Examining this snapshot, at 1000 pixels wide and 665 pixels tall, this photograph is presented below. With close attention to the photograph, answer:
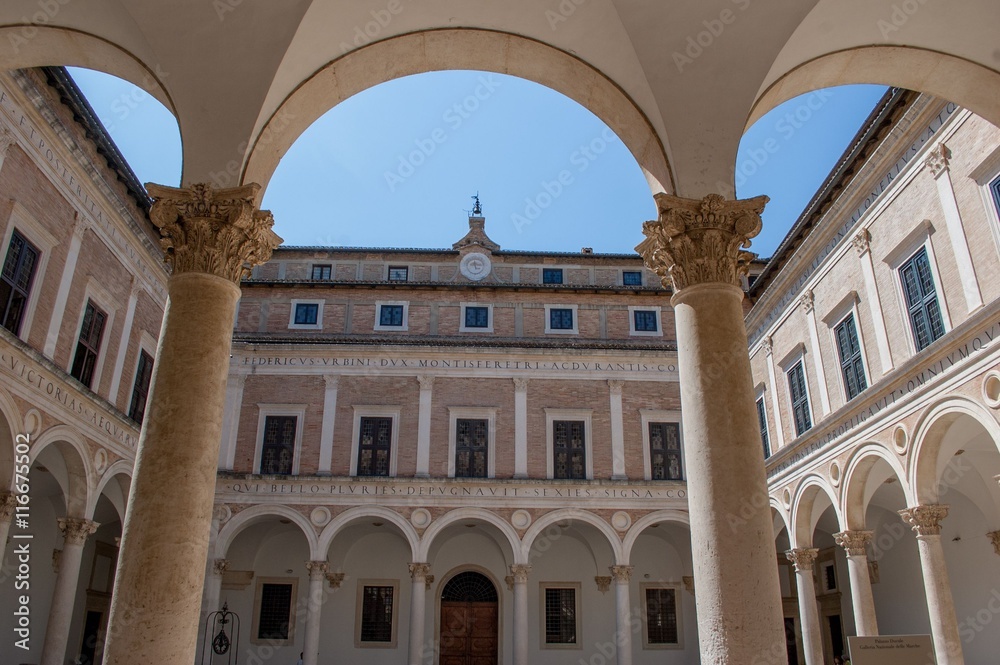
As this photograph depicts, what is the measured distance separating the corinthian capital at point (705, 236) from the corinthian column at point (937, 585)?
9293 mm

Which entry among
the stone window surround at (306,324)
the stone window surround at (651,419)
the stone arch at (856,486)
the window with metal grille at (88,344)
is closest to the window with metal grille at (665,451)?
the stone window surround at (651,419)

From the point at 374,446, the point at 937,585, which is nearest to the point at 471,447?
the point at 374,446

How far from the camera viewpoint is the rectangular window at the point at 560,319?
26.7m

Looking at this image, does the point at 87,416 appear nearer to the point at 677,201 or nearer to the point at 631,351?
the point at 677,201

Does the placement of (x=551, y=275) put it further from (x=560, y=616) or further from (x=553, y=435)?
(x=560, y=616)

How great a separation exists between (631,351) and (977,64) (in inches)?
706

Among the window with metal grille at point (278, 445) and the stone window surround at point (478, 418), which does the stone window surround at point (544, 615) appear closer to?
the stone window surround at point (478, 418)

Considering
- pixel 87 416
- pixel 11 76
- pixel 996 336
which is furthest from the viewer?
pixel 87 416

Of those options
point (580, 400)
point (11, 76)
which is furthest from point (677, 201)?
point (580, 400)

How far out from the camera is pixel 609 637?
2462 cm

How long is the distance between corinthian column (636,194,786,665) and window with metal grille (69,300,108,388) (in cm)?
1344

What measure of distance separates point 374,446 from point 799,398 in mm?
12238

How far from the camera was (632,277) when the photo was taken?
28.5 metres

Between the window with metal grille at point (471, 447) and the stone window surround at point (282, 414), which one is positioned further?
the window with metal grille at point (471, 447)
